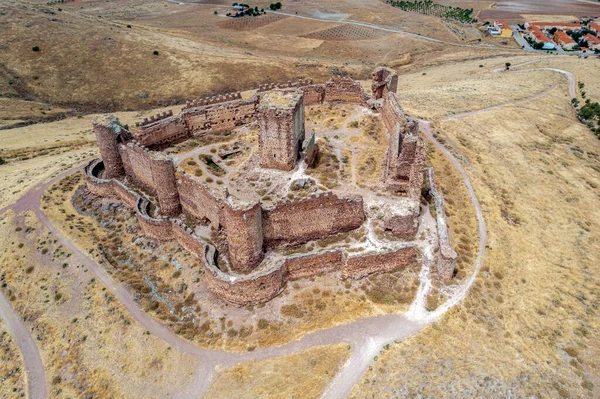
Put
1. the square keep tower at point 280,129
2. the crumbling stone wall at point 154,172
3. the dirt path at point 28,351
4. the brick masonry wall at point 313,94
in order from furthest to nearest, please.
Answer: the brick masonry wall at point 313,94 → the square keep tower at point 280,129 → the crumbling stone wall at point 154,172 → the dirt path at point 28,351

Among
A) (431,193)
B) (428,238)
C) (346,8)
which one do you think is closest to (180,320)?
(428,238)

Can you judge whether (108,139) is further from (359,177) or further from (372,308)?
(372,308)

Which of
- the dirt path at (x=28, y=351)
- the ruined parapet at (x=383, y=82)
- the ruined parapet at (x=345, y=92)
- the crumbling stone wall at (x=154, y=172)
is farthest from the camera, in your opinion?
the ruined parapet at (x=345, y=92)

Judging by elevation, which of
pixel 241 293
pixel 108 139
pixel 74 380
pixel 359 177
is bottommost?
pixel 74 380

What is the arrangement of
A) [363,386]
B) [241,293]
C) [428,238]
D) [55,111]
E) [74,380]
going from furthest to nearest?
[55,111]
[428,238]
[241,293]
[74,380]
[363,386]

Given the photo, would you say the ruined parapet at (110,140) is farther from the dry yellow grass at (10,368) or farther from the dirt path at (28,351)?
the dry yellow grass at (10,368)

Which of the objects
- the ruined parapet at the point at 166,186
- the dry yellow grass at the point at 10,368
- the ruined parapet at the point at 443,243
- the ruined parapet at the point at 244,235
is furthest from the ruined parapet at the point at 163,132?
the ruined parapet at the point at 443,243

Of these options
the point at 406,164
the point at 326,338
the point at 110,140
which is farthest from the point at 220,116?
the point at 326,338

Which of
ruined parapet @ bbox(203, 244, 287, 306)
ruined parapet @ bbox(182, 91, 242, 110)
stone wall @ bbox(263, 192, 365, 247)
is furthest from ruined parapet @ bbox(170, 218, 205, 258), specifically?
ruined parapet @ bbox(182, 91, 242, 110)
